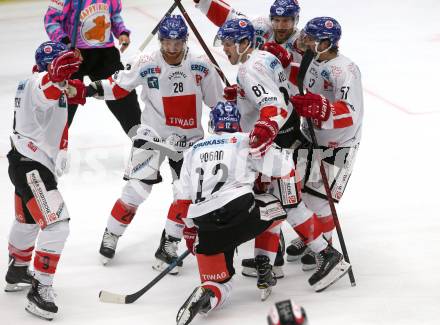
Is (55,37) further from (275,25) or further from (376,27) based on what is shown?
(376,27)

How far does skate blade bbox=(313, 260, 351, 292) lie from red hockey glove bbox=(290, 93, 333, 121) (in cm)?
72

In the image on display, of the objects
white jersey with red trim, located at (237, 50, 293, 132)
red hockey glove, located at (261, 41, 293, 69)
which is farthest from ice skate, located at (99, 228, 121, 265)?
red hockey glove, located at (261, 41, 293, 69)

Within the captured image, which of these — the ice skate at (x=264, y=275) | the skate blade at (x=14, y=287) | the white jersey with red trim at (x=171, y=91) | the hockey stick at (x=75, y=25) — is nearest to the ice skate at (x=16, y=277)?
the skate blade at (x=14, y=287)

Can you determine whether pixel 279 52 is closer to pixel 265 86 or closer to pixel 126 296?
pixel 265 86

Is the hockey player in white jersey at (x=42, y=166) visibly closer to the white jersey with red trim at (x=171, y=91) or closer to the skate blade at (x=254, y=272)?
the white jersey with red trim at (x=171, y=91)

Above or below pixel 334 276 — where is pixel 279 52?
above

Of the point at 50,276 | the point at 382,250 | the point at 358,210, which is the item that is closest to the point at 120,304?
the point at 50,276

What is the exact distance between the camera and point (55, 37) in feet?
19.1

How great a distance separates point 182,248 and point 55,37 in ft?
5.60

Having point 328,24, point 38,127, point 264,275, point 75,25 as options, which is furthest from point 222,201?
point 75,25

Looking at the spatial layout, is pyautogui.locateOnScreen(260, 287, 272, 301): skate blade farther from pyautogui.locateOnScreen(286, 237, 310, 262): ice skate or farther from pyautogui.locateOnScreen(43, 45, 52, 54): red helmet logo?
pyautogui.locateOnScreen(43, 45, 52, 54): red helmet logo

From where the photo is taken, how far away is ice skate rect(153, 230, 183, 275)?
188 inches

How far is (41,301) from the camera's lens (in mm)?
4219

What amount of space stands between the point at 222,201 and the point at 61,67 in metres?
0.94
